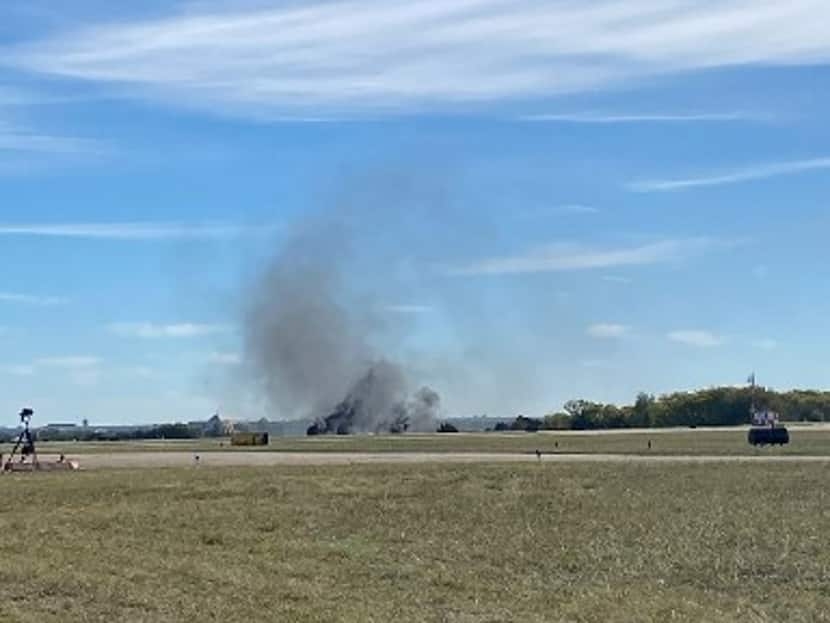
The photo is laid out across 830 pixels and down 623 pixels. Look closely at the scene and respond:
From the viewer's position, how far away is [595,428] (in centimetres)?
12800

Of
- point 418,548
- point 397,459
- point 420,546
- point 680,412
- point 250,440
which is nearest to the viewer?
point 418,548

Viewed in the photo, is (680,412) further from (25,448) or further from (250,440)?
(25,448)

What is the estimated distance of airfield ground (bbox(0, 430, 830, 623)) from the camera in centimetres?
1947

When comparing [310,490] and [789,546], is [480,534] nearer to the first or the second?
[789,546]

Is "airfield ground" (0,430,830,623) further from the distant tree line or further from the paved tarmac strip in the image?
the distant tree line

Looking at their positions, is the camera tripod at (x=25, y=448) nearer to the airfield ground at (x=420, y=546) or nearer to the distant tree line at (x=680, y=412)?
the airfield ground at (x=420, y=546)

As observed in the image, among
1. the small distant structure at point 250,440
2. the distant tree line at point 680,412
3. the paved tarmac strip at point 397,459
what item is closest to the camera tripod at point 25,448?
the paved tarmac strip at point 397,459

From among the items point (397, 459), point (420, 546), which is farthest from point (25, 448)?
point (420, 546)

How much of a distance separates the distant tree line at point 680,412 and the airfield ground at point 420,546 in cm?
8524

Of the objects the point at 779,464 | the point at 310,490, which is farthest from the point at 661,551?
the point at 779,464

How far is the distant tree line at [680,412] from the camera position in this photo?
434ft

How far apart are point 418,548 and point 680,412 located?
360 ft

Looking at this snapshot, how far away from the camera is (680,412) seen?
A: 134000mm

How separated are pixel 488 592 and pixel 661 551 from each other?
5.78 m
